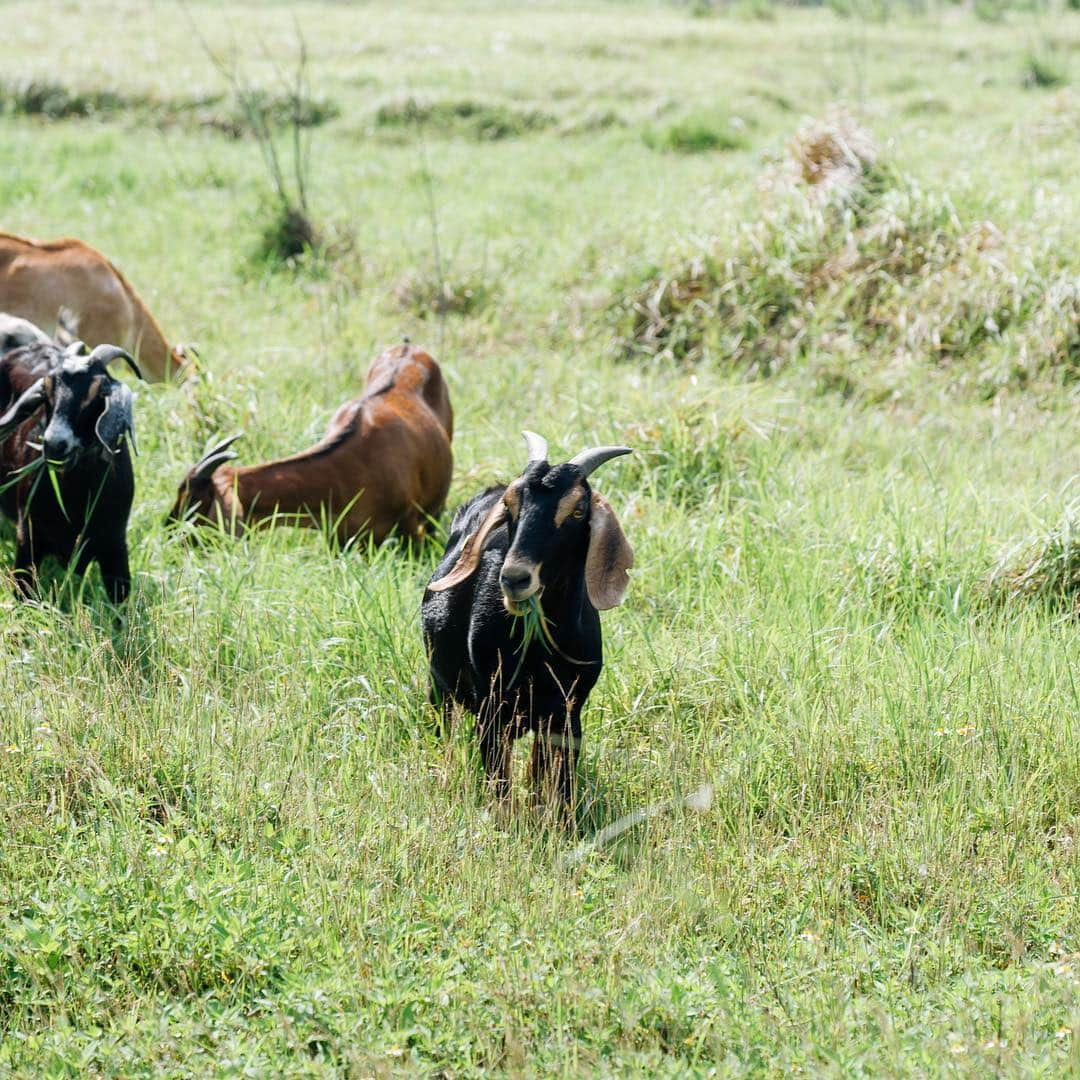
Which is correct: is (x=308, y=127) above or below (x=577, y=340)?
above

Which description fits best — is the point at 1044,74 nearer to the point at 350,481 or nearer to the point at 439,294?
the point at 439,294

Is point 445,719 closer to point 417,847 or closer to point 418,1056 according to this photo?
point 417,847

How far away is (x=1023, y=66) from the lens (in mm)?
15594

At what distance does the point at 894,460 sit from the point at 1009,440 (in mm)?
816

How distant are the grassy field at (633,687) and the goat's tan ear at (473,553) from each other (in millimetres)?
602

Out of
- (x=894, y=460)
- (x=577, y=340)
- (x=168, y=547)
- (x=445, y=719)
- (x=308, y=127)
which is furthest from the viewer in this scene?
(x=308, y=127)

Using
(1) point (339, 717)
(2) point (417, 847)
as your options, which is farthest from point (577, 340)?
(2) point (417, 847)

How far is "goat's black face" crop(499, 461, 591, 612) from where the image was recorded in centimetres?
341

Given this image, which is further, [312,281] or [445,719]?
[312,281]

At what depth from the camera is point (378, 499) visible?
18.7 ft

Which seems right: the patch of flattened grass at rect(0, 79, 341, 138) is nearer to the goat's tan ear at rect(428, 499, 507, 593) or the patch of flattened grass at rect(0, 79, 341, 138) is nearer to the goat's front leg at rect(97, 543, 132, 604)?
the goat's front leg at rect(97, 543, 132, 604)

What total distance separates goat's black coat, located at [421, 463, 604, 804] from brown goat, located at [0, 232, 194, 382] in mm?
4012

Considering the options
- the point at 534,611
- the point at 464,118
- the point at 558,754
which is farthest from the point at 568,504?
the point at 464,118

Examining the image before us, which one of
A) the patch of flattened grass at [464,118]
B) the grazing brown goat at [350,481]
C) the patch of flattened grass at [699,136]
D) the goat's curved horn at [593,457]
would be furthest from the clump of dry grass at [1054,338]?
the patch of flattened grass at [464,118]
